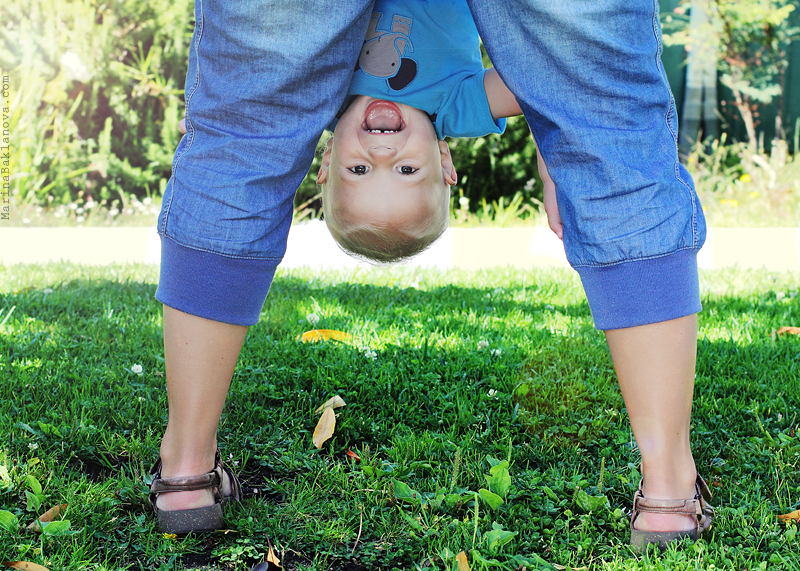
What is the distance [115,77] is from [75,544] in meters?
6.18

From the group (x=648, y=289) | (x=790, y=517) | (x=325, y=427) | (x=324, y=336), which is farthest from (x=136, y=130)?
(x=790, y=517)

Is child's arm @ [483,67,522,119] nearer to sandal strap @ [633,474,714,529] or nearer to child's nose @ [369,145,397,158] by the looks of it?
child's nose @ [369,145,397,158]

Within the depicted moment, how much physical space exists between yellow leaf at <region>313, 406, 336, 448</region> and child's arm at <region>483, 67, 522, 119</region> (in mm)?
924

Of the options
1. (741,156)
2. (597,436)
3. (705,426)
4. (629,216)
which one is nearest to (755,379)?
(705,426)

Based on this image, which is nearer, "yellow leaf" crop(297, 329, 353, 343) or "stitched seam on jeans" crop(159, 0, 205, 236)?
"stitched seam on jeans" crop(159, 0, 205, 236)

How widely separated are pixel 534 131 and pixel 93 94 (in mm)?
6197

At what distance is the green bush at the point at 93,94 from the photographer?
21.1ft

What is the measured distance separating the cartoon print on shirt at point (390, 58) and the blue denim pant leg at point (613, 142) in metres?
0.29

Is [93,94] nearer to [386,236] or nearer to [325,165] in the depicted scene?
[325,165]

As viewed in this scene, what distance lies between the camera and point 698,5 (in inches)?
286

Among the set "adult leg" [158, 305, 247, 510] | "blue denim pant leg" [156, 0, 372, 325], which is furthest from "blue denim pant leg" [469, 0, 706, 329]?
"adult leg" [158, 305, 247, 510]

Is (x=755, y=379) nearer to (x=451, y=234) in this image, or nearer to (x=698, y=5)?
(x=451, y=234)

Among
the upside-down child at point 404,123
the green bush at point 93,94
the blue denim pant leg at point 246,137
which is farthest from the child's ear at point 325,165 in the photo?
the green bush at point 93,94

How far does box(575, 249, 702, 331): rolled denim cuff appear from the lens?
1359mm
